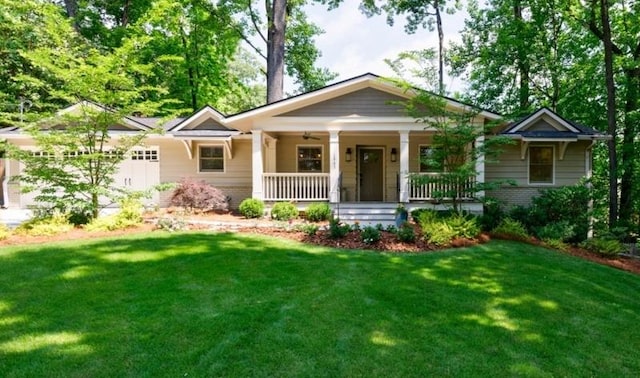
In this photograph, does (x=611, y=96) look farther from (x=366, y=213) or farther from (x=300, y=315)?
(x=300, y=315)

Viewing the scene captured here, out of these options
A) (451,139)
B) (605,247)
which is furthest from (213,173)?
(605,247)

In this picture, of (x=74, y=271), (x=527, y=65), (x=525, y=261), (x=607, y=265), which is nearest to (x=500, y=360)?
(x=525, y=261)

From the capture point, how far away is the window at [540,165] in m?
12.5

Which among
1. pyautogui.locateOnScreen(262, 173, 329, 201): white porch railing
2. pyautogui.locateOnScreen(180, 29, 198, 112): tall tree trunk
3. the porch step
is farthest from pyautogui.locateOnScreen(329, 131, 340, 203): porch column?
pyautogui.locateOnScreen(180, 29, 198, 112): tall tree trunk

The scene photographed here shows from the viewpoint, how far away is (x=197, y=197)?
469 inches

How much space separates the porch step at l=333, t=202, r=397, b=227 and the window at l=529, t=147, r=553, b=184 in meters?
5.23

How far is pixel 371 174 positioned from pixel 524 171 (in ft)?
17.5

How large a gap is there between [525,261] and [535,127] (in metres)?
7.46

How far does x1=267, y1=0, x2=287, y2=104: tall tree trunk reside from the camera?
54.4 ft

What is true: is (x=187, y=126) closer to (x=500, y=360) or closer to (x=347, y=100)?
(x=347, y=100)

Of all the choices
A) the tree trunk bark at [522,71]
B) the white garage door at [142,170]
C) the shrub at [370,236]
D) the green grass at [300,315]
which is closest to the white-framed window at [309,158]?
the white garage door at [142,170]

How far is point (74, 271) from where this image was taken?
5.06m

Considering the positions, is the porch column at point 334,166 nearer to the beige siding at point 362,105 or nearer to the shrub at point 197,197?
the beige siding at point 362,105

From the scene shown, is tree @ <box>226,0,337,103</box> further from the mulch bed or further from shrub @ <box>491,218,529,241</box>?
shrub @ <box>491,218,529,241</box>
